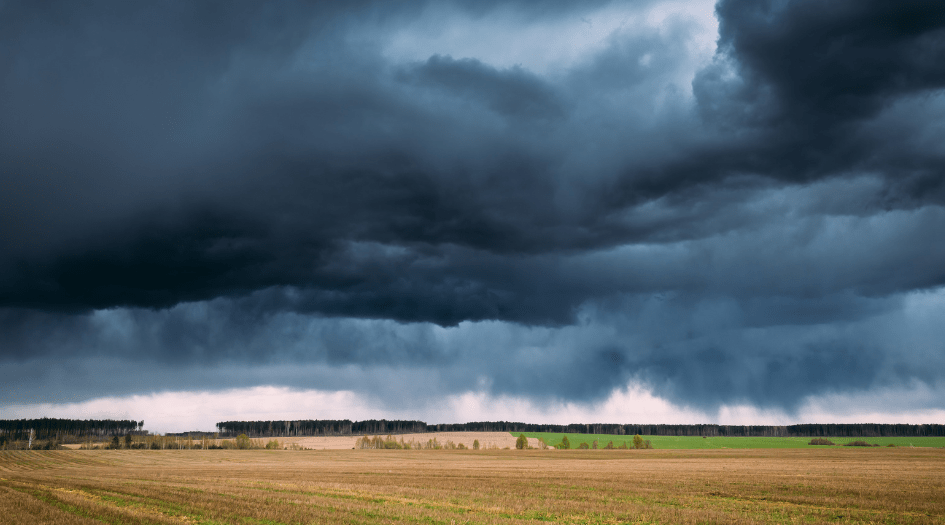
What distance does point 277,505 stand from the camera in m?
34.2

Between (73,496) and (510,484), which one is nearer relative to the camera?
(73,496)

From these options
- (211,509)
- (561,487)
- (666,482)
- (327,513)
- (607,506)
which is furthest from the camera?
(666,482)

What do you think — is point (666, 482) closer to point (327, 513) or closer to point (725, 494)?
point (725, 494)

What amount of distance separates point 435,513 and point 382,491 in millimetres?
13997

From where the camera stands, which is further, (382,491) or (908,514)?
(382,491)

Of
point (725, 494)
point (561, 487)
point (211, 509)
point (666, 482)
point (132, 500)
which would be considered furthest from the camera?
point (666, 482)

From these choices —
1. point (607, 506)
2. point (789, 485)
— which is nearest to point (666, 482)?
point (789, 485)

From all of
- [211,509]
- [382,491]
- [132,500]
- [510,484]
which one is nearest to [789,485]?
[510,484]

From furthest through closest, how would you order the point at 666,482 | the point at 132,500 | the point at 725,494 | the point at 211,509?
the point at 666,482 → the point at 725,494 → the point at 132,500 → the point at 211,509

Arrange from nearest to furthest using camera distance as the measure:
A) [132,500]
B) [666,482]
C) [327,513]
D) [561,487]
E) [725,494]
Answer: [327,513] → [132,500] → [725,494] → [561,487] → [666,482]

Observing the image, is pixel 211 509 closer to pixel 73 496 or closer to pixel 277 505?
pixel 277 505

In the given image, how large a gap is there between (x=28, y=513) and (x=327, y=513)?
16820 millimetres

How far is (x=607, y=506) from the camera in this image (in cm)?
3475

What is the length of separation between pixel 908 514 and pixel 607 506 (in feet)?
54.4
